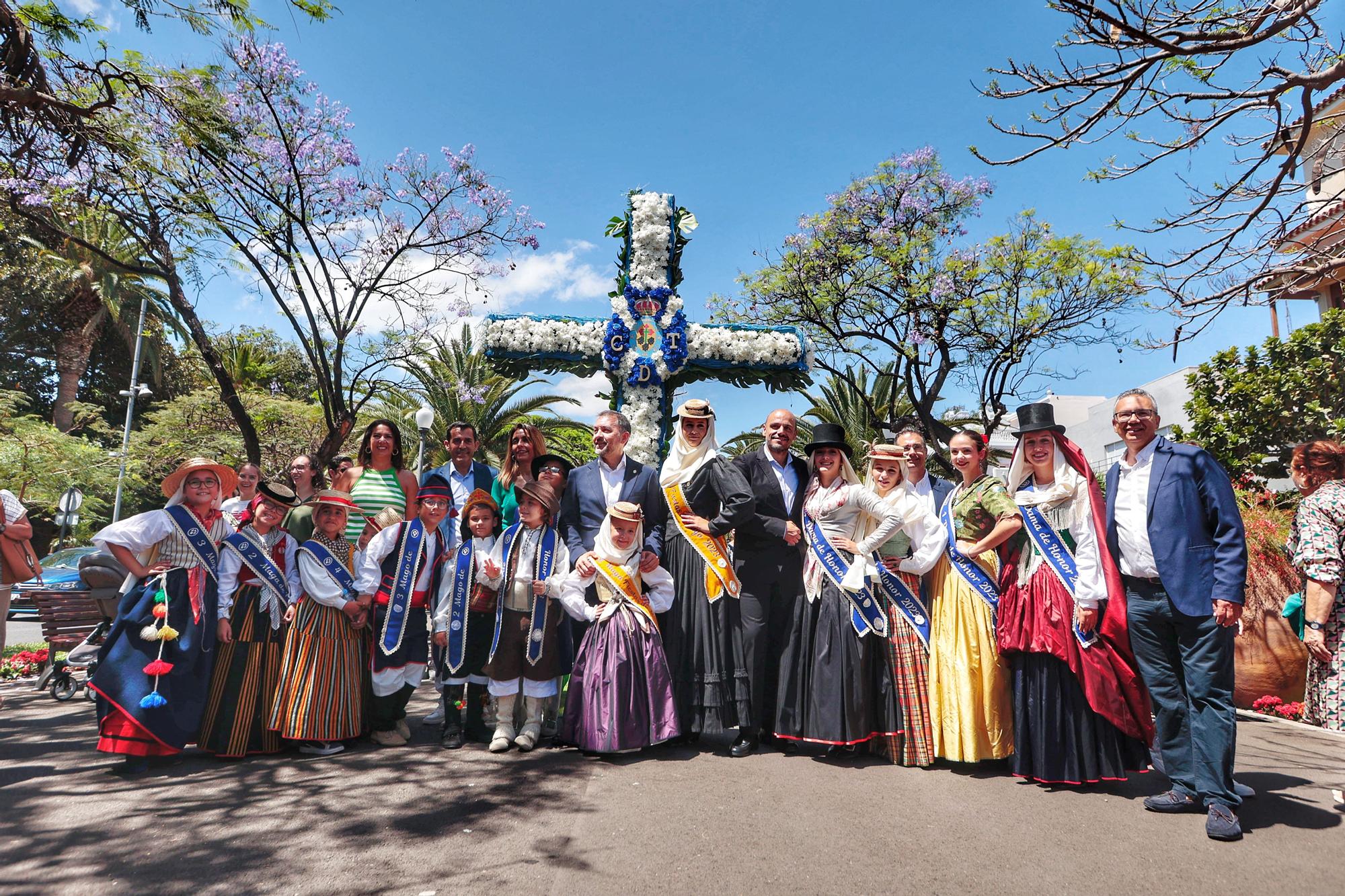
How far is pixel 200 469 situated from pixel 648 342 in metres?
3.45

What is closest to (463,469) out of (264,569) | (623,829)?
(264,569)

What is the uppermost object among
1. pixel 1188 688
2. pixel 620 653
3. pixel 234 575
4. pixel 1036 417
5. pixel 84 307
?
pixel 84 307

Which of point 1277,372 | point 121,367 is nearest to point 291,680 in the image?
point 1277,372

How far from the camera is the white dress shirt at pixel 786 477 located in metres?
4.95

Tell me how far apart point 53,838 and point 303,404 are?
22.0 metres

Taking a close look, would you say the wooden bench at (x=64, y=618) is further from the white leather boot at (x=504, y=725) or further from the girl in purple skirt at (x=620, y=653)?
the girl in purple skirt at (x=620, y=653)

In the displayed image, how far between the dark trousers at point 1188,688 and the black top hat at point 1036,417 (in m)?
0.87

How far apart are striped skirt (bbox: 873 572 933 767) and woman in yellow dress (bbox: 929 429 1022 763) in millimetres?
39

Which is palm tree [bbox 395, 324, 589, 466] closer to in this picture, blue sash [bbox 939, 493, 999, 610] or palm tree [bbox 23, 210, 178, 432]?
palm tree [bbox 23, 210, 178, 432]

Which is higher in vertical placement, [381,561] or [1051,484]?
[1051,484]

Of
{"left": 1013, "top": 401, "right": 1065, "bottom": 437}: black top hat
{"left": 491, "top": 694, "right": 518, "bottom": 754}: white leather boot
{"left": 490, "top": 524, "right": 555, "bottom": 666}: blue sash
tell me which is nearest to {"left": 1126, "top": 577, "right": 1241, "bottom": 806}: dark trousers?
{"left": 1013, "top": 401, "right": 1065, "bottom": 437}: black top hat

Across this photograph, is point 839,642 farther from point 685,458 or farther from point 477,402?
point 477,402

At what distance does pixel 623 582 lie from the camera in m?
4.66

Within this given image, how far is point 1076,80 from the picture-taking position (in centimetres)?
443
